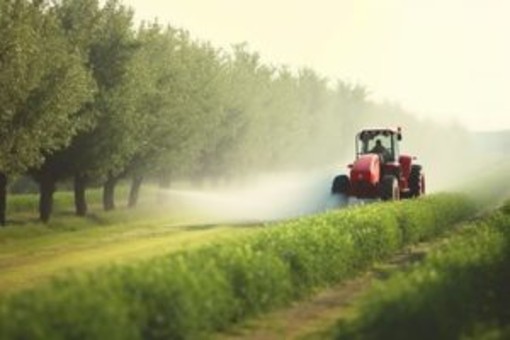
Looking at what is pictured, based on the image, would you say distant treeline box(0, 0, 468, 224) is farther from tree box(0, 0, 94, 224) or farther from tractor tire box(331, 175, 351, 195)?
tractor tire box(331, 175, 351, 195)

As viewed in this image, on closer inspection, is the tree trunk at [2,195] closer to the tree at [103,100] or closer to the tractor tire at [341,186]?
the tree at [103,100]

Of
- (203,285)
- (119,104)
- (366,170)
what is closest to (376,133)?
(366,170)

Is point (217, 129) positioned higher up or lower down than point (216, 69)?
lower down

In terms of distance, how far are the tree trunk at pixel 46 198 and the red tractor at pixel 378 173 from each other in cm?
1397

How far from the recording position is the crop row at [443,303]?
13234mm

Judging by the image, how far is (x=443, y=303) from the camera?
13828mm

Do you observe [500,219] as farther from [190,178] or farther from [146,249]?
[190,178]

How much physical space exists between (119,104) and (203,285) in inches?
1237

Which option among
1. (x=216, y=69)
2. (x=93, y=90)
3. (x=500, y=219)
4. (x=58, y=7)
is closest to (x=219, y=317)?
(x=500, y=219)

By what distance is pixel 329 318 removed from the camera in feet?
59.4

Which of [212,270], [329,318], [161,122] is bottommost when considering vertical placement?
[329,318]

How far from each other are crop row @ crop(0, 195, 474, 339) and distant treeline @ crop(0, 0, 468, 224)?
53.8 feet

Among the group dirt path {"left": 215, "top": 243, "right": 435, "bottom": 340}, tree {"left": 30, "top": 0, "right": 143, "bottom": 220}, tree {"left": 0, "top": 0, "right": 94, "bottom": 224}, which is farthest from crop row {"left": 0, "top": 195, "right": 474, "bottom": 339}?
tree {"left": 30, "top": 0, "right": 143, "bottom": 220}

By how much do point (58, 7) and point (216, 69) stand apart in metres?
25.8
